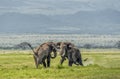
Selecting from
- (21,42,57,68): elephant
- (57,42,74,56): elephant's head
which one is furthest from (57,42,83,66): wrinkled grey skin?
(21,42,57,68): elephant

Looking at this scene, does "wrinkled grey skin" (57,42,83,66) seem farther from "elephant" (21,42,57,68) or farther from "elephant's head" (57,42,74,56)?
"elephant" (21,42,57,68)

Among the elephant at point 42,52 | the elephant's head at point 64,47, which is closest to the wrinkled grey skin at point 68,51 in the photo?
the elephant's head at point 64,47

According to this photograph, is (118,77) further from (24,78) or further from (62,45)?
(62,45)

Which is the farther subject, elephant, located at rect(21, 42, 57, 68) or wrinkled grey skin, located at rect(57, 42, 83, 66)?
wrinkled grey skin, located at rect(57, 42, 83, 66)

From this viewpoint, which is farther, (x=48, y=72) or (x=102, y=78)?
(x=48, y=72)

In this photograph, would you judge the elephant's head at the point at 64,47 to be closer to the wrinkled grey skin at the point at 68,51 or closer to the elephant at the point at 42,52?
the wrinkled grey skin at the point at 68,51

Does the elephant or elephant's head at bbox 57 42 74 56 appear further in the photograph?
elephant's head at bbox 57 42 74 56

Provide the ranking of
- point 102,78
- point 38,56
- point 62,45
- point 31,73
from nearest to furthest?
point 102,78 → point 31,73 → point 38,56 → point 62,45

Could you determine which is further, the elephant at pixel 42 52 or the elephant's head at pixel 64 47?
the elephant's head at pixel 64 47

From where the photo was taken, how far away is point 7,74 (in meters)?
25.8

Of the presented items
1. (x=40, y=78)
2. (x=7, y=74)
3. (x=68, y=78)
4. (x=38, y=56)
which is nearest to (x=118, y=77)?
(x=68, y=78)

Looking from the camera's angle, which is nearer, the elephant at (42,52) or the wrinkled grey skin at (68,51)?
the elephant at (42,52)

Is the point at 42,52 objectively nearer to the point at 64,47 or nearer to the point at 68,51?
the point at 64,47

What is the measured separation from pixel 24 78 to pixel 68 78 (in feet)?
7.64
